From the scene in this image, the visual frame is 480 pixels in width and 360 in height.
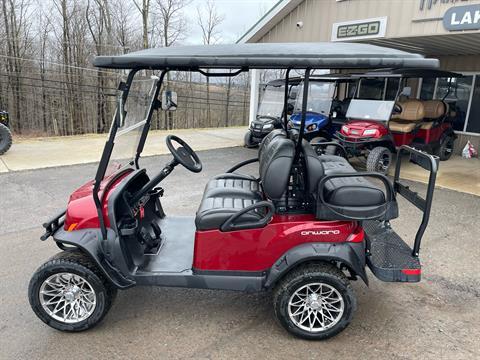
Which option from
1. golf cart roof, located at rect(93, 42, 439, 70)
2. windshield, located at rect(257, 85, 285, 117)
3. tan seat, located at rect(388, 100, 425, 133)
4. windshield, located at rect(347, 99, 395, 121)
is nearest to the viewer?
golf cart roof, located at rect(93, 42, 439, 70)

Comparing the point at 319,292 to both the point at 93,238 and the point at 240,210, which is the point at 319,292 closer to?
the point at 240,210

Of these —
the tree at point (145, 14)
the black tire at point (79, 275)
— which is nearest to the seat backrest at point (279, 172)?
the black tire at point (79, 275)

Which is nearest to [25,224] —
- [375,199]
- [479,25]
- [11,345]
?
[11,345]

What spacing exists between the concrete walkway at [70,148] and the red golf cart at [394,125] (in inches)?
148

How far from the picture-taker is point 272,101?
9617mm

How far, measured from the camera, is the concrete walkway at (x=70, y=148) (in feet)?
24.3

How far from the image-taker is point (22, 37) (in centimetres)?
1505

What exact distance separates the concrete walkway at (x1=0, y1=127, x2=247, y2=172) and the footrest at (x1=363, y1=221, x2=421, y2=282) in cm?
410

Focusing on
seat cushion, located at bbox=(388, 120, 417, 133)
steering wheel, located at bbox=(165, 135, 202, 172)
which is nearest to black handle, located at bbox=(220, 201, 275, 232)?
steering wheel, located at bbox=(165, 135, 202, 172)

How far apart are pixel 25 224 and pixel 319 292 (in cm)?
353

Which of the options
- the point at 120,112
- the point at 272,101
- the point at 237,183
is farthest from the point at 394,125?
the point at 120,112

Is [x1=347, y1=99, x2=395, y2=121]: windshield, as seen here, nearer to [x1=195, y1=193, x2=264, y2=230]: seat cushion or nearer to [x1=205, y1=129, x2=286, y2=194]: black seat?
[x1=205, y1=129, x2=286, y2=194]: black seat

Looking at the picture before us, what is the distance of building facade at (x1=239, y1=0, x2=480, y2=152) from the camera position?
659 cm

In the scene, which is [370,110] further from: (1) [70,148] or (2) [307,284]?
(1) [70,148]
